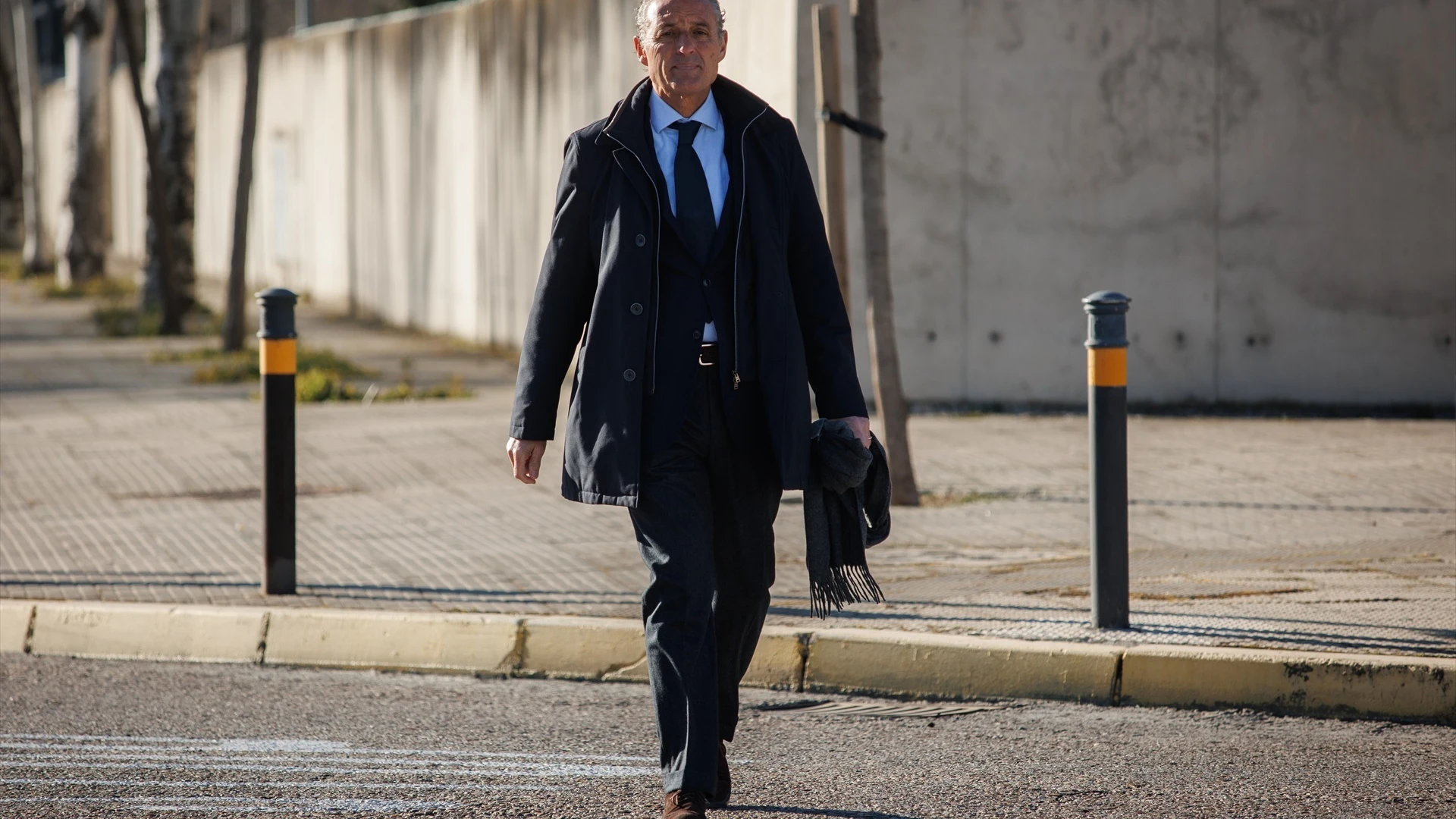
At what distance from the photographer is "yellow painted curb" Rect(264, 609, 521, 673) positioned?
5.87 metres

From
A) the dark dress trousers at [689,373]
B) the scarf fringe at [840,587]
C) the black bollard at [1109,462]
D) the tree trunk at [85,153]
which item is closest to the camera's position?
the dark dress trousers at [689,373]

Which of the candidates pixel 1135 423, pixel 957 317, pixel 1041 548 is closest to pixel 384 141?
pixel 957 317

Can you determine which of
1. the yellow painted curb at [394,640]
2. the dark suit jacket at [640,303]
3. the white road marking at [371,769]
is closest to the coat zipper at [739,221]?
the dark suit jacket at [640,303]

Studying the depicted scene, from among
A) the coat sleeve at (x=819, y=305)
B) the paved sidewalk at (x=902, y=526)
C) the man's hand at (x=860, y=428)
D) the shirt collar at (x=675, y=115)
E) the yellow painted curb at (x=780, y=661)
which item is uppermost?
the shirt collar at (x=675, y=115)

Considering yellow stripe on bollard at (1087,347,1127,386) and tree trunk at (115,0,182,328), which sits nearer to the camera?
yellow stripe on bollard at (1087,347,1127,386)

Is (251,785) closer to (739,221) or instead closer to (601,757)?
(601,757)

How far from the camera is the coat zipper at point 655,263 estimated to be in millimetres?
3932

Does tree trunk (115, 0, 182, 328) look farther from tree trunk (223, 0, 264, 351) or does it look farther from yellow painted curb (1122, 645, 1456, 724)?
yellow painted curb (1122, 645, 1456, 724)

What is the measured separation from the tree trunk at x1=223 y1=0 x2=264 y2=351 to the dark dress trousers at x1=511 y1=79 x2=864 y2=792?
11.6m

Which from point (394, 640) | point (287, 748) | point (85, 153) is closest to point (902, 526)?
point (394, 640)

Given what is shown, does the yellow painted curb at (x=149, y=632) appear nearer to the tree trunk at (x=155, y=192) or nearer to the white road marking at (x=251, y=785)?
the white road marking at (x=251, y=785)

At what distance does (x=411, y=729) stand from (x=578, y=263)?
1698mm

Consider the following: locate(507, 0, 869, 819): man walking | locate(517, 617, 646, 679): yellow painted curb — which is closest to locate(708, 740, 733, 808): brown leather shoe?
locate(507, 0, 869, 819): man walking

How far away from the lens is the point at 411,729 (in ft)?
16.6
